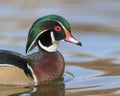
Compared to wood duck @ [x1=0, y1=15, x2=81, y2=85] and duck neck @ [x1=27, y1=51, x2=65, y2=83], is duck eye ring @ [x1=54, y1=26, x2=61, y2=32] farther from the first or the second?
duck neck @ [x1=27, y1=51, x2=65, y2=83]

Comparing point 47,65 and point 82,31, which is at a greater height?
point 82,31

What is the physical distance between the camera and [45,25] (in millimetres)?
10023

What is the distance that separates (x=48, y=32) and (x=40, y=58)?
0.32m

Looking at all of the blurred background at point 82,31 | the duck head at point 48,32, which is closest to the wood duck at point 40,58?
the duck head at point 48,32

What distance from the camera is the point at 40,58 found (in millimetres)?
10086

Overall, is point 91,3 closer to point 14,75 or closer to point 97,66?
point 97,66

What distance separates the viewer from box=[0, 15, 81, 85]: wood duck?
9.74 m

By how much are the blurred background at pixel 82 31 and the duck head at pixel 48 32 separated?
1.56 feet

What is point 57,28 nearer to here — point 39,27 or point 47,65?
point 39,27

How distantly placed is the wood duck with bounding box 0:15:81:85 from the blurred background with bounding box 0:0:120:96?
0.28 m

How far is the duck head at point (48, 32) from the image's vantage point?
10.0m

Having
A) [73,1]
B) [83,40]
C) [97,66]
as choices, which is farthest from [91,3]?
[97,66]

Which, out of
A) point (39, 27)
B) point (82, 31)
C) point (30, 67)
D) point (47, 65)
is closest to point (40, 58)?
point (47, 65)

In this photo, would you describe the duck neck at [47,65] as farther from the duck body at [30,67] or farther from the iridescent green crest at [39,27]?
the iridescent green crest at [39,27]
